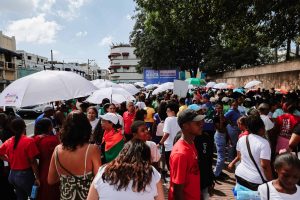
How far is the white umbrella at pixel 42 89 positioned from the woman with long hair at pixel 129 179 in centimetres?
253

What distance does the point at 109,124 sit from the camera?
4910 millimetres

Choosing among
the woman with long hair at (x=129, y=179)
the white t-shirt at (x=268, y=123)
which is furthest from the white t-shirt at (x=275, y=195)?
the white t-shirt at (x=268, y=123)

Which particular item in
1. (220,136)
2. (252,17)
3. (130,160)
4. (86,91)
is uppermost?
(252,17)

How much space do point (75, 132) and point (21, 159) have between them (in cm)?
161

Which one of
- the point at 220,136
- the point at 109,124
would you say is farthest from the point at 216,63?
the point at 109,124

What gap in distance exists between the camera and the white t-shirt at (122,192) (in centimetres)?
222

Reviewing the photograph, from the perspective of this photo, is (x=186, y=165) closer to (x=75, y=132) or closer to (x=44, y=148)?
(x=75, y=132)

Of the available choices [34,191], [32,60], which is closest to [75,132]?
[34,191]

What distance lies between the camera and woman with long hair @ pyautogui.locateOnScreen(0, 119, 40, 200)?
4230 mm

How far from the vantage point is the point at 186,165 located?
2881 mm

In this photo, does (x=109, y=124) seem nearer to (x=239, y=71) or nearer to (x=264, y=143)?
(x=264, y=143)

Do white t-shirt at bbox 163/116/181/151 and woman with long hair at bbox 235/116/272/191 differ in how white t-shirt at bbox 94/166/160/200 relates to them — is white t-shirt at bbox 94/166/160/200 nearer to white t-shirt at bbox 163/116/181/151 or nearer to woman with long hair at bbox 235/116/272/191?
woman with long hair at bbox 235/116/272/191

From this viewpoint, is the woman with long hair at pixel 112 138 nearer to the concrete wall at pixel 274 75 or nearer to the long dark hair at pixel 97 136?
the long dark hair at pixel 97 136

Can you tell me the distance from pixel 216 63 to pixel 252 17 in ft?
89.2
